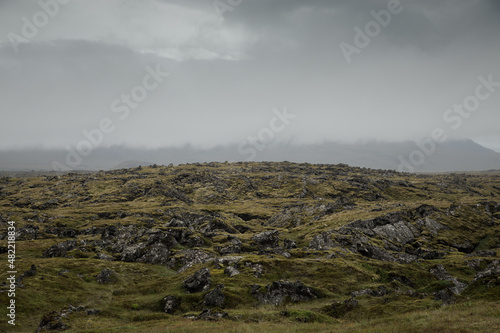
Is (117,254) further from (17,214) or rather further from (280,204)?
(280,204)

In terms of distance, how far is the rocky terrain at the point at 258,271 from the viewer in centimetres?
3666

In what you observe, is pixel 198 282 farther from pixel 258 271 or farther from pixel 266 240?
pixel 266 240

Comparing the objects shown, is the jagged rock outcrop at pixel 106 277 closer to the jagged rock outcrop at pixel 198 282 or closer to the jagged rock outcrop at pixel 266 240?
the jagged rock outcrop at pixel 198 282

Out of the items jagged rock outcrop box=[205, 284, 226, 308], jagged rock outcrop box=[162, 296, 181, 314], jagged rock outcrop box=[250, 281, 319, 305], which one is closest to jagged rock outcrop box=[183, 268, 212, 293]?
jagged rock outcrop box=[205, 284, 226, 308]

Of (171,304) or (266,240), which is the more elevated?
(266,240)

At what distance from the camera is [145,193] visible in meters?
194

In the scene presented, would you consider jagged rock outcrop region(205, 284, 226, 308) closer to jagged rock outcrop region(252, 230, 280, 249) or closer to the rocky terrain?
the rocky terrain

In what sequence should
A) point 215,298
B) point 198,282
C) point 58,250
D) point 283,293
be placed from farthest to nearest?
1. point 58,250
2. point 198,282
3. point 283,293
4. point 215,298

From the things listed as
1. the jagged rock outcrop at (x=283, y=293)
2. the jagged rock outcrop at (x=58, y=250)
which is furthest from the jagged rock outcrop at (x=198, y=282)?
the jagged rock outcrop at (x=58, y=250)

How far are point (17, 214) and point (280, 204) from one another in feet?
439

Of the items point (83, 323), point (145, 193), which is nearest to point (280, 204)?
point (145, 193)

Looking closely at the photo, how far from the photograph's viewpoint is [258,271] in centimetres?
6394

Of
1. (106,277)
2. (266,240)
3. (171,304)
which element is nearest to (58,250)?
(106,277)

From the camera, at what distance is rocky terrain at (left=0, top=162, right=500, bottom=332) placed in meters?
36.7
